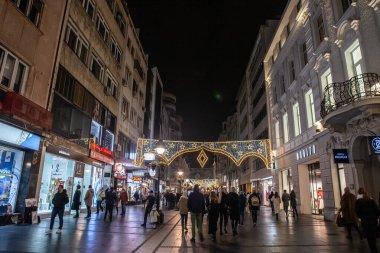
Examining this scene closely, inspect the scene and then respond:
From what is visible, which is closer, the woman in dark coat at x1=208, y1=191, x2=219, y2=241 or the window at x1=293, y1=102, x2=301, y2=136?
the woman in dark coat at x1=208, y1=191, x2=219, y2=241

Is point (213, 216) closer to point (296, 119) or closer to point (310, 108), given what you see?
point (310, 108)

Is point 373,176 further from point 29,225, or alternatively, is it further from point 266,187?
point 266,187

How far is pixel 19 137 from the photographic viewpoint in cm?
1252

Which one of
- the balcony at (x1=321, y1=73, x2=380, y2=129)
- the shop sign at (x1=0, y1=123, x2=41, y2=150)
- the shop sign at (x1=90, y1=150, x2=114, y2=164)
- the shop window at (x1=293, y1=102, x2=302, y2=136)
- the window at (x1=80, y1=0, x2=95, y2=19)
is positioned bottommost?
the shop sign at (x1=0, y1=123, x2=41, y2=150)

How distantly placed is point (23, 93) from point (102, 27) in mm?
12079

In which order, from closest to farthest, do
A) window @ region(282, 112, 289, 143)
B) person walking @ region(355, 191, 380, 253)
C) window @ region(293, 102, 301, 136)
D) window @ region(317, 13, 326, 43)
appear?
1. person walking @ region(355, 191, 380, 253)
2. window @ region(317, 13, 326, 43)
3. window @ region(293, 102, 301, 136)
4. window @ region(282, 112, 289, 143)

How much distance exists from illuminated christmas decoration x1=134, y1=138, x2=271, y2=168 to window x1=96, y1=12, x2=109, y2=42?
9.35 metres

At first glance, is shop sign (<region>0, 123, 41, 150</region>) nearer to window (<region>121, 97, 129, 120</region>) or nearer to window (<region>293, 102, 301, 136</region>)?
window (<region>121, 97, 129, 120</region>)

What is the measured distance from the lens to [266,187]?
38094 millimetres

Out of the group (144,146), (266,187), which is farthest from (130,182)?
(266,187)

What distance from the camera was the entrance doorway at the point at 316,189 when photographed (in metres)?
20.3

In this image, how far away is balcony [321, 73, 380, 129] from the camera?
11977mm

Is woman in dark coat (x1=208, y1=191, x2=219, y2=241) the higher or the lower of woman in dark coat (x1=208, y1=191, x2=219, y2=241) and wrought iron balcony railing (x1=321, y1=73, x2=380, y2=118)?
the lower

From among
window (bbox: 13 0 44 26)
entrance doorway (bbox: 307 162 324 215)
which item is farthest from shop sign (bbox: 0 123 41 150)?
entrance doorway (bbox: 307 162 324 215)
